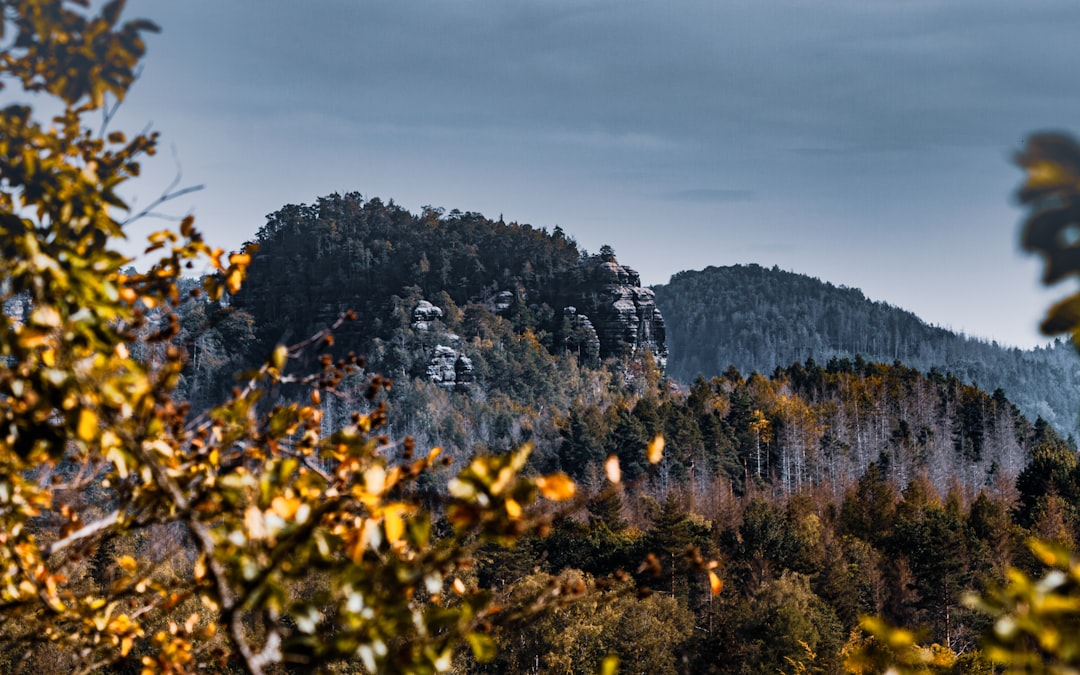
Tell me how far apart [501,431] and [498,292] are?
44.2 metres

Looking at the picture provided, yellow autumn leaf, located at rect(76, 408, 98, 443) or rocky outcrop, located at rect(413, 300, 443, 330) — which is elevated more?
rocky outcrop, located at rect(413, 300, 443, 330)

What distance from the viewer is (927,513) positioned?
122 feet

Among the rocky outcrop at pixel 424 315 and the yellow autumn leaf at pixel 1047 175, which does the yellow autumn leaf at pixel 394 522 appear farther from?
the rocky outcrop at pixel 424 315

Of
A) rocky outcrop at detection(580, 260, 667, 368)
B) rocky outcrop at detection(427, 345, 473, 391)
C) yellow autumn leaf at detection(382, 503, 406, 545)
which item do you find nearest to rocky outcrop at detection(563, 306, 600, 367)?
rocky outcrop at detection(580, 260, 667, 368)

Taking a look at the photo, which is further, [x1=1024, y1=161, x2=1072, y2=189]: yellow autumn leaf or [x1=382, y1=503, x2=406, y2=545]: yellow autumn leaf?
[x1=382, y1=503, x2=406, y2=545]: yellow autumn leaf

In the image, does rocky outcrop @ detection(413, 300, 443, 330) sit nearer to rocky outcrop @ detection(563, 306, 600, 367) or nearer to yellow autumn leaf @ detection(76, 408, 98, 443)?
rocky outcrop @ detection(563, 306, 600, 367)

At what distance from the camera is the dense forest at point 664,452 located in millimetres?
29188

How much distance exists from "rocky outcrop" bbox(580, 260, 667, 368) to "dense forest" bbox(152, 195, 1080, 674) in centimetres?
102

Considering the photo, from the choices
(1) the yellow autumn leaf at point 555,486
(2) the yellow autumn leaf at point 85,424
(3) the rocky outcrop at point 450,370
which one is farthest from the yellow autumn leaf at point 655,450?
(3) the rocky outcrop at point 450,370

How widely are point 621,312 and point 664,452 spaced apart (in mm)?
73566

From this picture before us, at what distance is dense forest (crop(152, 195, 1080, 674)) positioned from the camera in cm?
2919

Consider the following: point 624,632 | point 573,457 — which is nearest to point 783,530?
point 624,632

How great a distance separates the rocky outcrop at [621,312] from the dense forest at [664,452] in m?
1.02

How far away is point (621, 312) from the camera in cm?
13775
